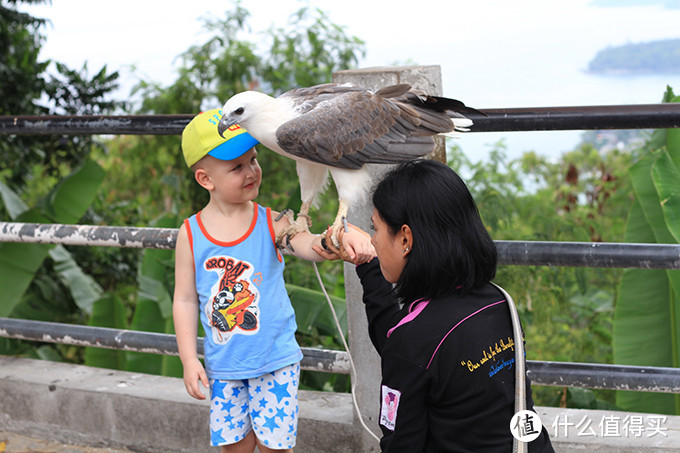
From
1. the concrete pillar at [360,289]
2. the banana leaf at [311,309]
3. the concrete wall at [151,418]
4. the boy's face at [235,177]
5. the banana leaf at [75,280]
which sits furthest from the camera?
the banana leaf at [75,280]

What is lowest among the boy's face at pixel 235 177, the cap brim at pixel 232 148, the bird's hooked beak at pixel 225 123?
the boy's face at pixel 235 177

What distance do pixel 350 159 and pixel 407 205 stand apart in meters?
0.39

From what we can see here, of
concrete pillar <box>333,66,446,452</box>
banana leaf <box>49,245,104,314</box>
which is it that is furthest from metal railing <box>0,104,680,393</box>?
banana leaf <box>49,245,104,314</box>

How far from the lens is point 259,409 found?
77.9 inches

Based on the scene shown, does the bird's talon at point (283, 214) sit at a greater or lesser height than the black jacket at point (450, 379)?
greater

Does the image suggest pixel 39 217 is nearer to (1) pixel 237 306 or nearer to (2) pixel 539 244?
(1) pixel 237 306

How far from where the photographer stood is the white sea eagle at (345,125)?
1.82 metres

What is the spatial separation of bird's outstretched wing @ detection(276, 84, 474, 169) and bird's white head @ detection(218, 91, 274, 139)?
0.07m

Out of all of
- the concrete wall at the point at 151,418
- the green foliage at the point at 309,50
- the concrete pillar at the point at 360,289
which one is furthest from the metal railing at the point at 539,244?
the green foliage at the point at 309,50

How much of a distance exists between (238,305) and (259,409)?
29 centimetres

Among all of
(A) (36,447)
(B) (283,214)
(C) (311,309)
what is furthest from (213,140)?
(A) (36,447)

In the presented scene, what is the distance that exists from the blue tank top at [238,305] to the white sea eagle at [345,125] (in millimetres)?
142

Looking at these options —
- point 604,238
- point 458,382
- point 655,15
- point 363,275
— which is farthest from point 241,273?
point 655,15

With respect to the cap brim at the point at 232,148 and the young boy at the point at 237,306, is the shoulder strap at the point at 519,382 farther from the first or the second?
the cap brim at the point at 232,148
